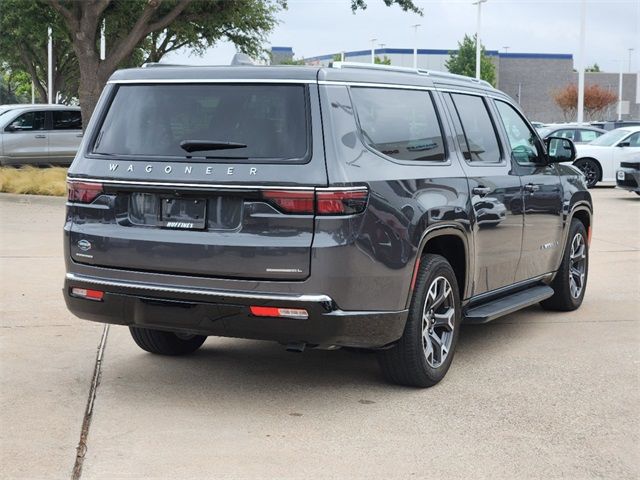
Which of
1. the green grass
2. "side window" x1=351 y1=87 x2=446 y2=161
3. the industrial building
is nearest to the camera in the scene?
"side window" x1=351 y1=87 x2=446 y2=161

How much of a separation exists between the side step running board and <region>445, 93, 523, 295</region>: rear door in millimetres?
131

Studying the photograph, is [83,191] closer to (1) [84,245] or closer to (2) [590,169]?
(1) [84,245]

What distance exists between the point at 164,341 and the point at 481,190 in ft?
7.63

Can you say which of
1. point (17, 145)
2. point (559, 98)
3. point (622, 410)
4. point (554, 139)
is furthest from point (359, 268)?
point (559, 98)

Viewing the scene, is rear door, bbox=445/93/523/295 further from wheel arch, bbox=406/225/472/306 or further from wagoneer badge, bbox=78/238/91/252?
wagoneer badge, bbox=78/238/91/252

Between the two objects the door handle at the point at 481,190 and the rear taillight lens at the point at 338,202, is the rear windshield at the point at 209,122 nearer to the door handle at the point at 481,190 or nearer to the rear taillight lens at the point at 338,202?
the rear taillight lens at the point at 338,202

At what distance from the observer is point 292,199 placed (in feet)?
17.1

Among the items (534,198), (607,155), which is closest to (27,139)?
(607,155)

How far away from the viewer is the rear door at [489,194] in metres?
6.66

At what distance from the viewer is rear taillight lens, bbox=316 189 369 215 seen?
5207 millimetres

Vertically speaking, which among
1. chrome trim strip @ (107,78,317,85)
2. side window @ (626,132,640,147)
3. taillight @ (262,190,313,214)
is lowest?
side window @ (626,132,640,147)

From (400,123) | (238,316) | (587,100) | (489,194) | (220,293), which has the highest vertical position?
(587,100)

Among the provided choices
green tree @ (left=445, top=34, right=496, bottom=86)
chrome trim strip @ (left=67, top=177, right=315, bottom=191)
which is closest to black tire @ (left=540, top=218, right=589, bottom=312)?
chrome trim strip @ (left=67, top=177, right=315, bottom=191)

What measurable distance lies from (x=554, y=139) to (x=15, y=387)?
4597 millimetres
